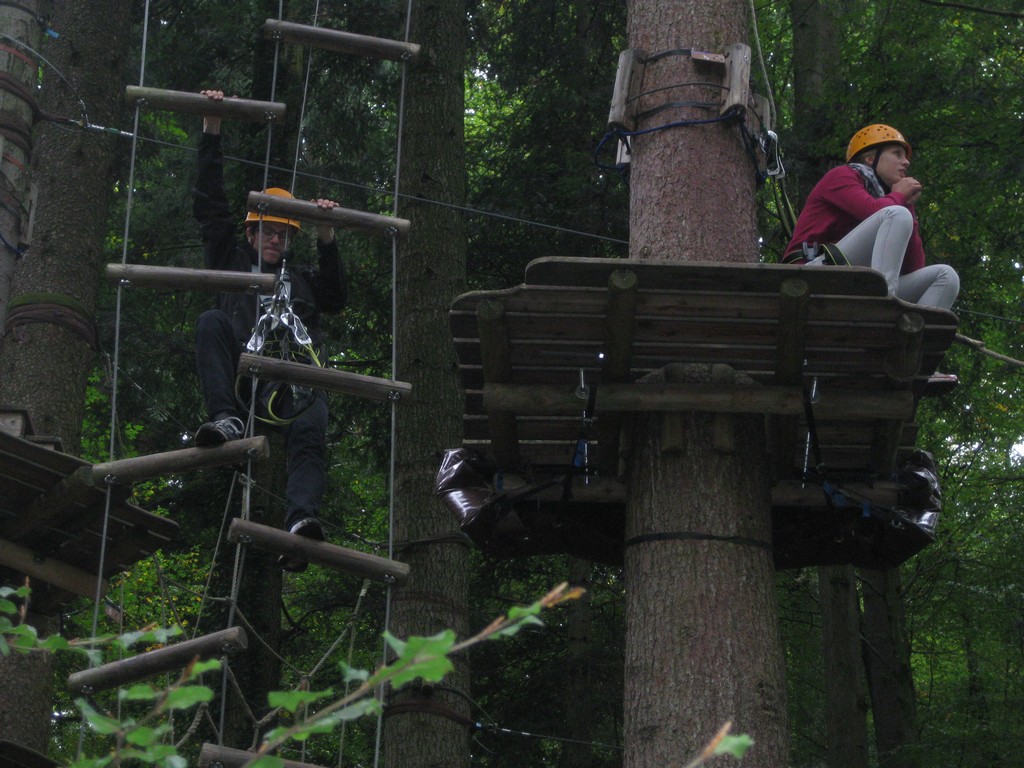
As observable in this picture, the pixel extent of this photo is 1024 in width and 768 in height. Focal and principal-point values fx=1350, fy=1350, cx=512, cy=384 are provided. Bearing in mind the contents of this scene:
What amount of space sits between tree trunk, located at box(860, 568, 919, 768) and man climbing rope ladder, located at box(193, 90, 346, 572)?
715 cm

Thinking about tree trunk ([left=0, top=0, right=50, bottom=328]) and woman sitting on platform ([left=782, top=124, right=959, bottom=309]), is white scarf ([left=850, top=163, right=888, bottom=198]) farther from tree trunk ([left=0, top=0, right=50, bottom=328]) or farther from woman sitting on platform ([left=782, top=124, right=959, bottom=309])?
tree trunk ([left=0, top=0, right=50, bottom=328])

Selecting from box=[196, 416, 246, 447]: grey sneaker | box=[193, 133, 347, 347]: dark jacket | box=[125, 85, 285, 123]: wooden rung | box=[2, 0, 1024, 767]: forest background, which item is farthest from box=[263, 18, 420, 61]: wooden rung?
box=[2, 0, 1024, 767]: forest background

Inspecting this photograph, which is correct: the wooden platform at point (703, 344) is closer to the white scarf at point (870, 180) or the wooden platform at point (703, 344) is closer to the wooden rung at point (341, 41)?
the white scarf at point (870, 180)

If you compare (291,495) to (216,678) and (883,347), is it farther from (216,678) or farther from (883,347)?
(216,678)

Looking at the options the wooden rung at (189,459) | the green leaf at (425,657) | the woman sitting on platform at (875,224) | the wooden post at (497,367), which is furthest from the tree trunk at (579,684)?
the green leaf at (425,657)

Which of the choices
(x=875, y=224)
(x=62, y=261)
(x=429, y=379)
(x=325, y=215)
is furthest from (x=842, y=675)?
(x=325, y=215)

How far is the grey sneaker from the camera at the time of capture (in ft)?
17.9

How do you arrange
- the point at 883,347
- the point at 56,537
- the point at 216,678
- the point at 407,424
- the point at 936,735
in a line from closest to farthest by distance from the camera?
1. the point at 883,347
2. the point at 56,537
3. the point at 407,424
4. the point at 216,678
5. the point at 936,735

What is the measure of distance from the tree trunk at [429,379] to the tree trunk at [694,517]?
8.87ft

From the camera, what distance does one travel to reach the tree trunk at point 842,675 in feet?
37.6

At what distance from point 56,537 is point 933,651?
11.3 meters

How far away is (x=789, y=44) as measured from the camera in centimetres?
1565

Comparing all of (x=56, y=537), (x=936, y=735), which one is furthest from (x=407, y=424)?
(x=936, y=735)

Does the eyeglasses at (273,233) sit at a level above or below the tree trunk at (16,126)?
below
